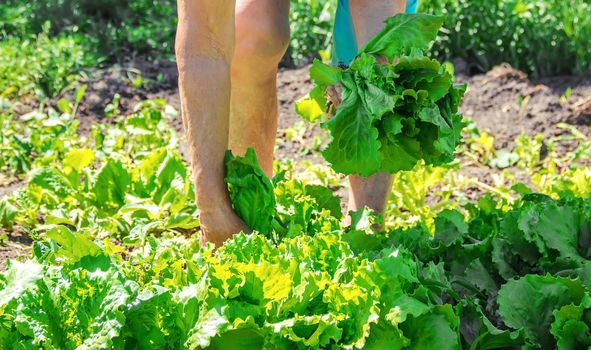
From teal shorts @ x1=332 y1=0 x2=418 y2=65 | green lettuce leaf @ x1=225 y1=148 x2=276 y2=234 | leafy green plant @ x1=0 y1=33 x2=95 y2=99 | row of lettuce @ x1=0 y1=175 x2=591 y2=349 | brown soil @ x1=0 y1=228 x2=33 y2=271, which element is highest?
teal shorts @ x1=332 y1=0 x2=418 y2=65

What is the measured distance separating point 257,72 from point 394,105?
99 cm

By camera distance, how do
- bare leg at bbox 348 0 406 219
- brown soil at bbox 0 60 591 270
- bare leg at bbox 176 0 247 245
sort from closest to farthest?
1. bare leg at bbox 176 0 247 245
2. bare leg at bbox 348 0 406 219
3. brown soil at bbox 0 60 591 270

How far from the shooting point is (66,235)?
2.81m

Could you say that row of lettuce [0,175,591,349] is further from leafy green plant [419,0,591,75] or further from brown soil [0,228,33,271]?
leafy green plant [419,0,591,75]

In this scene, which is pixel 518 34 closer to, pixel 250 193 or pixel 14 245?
pixel 250 193

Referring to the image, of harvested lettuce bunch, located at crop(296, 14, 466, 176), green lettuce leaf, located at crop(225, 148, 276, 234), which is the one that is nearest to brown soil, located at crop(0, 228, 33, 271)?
green lettuce leaf, located at crop(225, 148, 276, 234)

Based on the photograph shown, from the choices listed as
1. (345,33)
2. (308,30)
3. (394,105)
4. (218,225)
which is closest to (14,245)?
(218,225)

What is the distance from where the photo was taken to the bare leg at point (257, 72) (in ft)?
11.4

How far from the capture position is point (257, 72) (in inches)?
142

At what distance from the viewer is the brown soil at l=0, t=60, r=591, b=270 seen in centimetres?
556

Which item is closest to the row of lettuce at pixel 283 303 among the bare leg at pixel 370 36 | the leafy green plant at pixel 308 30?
the bare leg at pixel 370 36

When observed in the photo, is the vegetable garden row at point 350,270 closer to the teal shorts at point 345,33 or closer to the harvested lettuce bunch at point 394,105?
the harvested lettuce bunch at point 394,105

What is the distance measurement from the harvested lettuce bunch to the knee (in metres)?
0.61

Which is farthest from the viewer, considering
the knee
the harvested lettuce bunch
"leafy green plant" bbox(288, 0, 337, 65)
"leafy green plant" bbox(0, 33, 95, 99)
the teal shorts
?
"leafy green plant" bbox(288, 0, 337, 65)
